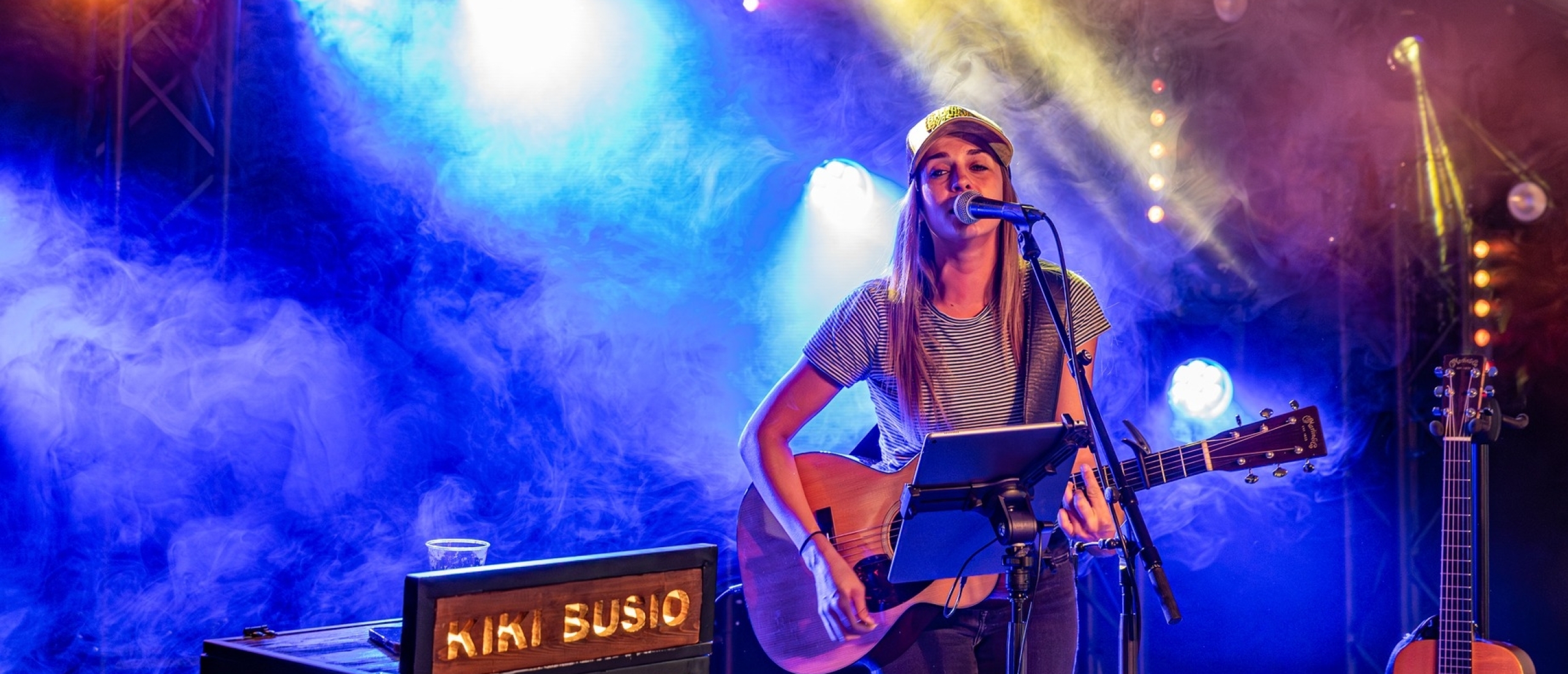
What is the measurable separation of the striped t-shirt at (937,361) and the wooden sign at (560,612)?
4.26 feet

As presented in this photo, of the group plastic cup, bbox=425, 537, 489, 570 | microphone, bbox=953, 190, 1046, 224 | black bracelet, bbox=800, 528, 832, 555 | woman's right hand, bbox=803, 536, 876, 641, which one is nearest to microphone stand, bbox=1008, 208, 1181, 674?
microphone, bbox=953, 190, 1046, 224

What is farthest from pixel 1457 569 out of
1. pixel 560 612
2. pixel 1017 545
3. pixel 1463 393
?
pixel 560 612

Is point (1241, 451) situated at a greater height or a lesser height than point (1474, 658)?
greater

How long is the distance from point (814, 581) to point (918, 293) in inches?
37.4

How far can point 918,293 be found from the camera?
304cm

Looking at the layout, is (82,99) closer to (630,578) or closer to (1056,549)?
(630,578)

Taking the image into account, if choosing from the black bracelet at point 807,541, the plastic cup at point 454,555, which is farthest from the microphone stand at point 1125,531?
the plastic cup at point 454,555

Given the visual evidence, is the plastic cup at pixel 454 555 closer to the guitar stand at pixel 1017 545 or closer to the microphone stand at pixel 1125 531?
the guitar stand at pixel 1017 545

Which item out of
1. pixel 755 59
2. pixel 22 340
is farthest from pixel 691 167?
pixel 22 340

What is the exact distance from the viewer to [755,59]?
17.1 ft

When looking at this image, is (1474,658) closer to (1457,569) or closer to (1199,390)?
(1457,569)

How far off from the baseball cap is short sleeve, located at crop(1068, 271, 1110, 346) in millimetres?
418

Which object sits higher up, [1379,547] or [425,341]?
[425,341]

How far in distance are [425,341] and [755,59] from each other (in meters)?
2.06
